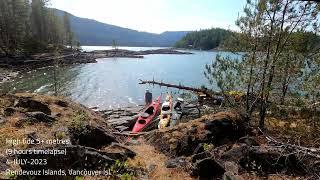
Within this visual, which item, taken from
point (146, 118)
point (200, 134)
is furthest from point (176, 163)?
point (146, 118)

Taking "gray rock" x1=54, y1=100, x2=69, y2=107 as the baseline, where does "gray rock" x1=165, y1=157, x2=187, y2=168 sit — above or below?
below

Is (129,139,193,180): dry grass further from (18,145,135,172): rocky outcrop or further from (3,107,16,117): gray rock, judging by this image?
(3,107,16,117): gray rock

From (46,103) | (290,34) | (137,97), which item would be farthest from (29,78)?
(290,34)

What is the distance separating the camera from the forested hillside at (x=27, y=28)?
89750mm

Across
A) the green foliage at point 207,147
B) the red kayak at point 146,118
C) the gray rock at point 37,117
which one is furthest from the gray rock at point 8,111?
the red kayak at point 146,118

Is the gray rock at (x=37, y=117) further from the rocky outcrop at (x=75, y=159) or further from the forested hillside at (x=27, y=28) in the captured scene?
the forested hillside at (x=27, y=28)

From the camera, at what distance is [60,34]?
127500mm

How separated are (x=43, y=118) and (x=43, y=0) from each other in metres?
109

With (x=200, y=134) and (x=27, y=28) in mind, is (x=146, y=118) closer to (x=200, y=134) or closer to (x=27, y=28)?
(x=200, y=134)

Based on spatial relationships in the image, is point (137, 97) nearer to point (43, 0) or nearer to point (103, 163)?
point (103, 163)

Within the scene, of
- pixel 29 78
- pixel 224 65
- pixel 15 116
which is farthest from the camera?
pixel 29 78

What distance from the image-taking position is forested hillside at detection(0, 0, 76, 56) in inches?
3533

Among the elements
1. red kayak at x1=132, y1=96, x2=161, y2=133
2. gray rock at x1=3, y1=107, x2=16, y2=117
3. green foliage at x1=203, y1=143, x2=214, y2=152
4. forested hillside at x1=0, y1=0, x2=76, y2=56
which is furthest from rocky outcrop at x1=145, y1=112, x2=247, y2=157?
forested hillside at x1=0, y1=0, x2=76, y2=56

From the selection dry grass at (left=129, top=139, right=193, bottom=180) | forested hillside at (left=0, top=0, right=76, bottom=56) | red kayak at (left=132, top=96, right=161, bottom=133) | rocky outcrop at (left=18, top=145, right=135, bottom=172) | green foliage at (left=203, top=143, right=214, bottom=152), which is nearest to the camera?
rocky outcrop at (left=18, top=145, right=135, bottom=172)
